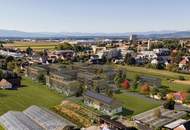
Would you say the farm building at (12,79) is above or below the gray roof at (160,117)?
above

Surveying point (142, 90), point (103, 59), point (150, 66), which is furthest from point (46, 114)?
point (103, 59)

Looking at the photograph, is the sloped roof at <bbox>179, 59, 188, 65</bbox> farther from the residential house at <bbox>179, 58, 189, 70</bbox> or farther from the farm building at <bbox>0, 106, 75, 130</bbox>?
the farm building at <bbox>0, 106, 75, 130</bbox>

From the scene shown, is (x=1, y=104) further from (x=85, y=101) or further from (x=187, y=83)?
(x=187, y=83)

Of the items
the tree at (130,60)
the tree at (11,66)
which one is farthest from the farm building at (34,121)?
Result: the tree at (130,60)

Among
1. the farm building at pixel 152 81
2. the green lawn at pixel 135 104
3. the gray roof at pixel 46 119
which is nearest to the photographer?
the gray roof at pixel 46 119

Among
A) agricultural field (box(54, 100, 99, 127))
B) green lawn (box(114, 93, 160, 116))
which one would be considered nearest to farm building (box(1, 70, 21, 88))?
agricultural field (box(54, 100, 99, 127))

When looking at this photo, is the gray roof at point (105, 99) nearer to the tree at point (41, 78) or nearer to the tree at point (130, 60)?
the tree at point (41, 78)
